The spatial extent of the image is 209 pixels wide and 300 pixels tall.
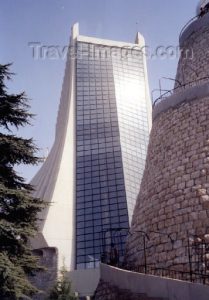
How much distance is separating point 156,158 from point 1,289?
182 inches

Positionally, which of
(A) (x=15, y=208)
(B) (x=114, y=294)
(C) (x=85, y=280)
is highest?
(A) (x=15, y=208)

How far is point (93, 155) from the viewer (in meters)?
33.8

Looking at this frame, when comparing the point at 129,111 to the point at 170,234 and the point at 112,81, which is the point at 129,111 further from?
the point at 170,234

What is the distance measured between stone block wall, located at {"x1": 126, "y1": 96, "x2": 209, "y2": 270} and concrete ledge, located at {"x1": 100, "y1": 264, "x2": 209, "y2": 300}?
746 millimetres

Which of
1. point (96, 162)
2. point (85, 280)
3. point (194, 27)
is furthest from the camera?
point (96, 162)

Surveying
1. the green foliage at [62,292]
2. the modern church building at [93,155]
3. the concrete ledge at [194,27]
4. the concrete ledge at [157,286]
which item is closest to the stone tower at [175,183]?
the concrete ledge at [157,286]

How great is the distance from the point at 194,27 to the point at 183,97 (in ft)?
12.2

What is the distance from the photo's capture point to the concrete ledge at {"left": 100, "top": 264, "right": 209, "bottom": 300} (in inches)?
235

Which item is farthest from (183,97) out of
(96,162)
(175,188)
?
(96,162)

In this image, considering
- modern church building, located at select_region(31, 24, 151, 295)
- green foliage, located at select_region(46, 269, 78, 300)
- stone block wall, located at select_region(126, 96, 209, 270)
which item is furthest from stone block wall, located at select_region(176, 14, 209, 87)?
modern church building, located at select_region(31, 24, 151, 295)

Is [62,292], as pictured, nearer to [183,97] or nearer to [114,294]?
[114,294]

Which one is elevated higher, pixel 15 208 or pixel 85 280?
pixel 15 208

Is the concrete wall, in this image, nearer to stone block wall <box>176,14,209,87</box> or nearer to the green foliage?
the green foliage

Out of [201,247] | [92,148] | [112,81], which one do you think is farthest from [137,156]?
[201,247]
